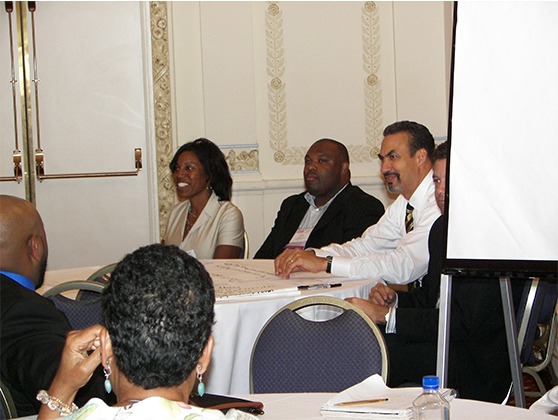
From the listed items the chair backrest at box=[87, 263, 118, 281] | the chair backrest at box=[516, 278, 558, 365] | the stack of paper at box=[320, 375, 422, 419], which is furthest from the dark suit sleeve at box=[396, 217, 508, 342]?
the chair backrest at box=[87, 263, 118, 281]

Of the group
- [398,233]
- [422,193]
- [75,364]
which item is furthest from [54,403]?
[398,233]

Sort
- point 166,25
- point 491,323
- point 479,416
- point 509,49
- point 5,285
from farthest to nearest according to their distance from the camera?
point 166,25
point 491,323
point 509,49
point 5,285
point 479,416

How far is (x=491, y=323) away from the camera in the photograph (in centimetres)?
335

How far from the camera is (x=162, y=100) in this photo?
6.96 meters

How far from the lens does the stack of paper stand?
2.04 m

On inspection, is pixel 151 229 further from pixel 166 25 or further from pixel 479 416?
pixel 479 416

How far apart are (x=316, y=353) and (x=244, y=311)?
69cm

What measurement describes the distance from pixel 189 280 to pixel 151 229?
564cm

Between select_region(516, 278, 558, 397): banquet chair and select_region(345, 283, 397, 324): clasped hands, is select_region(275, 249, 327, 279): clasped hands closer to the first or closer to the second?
select_region(345, 283, 397, 324): clasped hands

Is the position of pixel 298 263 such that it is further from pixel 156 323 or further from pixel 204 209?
pixel 156 323

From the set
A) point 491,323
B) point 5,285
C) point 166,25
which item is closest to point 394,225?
point 491,323

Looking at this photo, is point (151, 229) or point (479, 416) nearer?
point (479, 416)

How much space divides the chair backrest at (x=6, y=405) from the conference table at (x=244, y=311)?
92 centimetres

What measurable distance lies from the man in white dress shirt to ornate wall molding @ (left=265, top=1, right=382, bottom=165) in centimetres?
236
